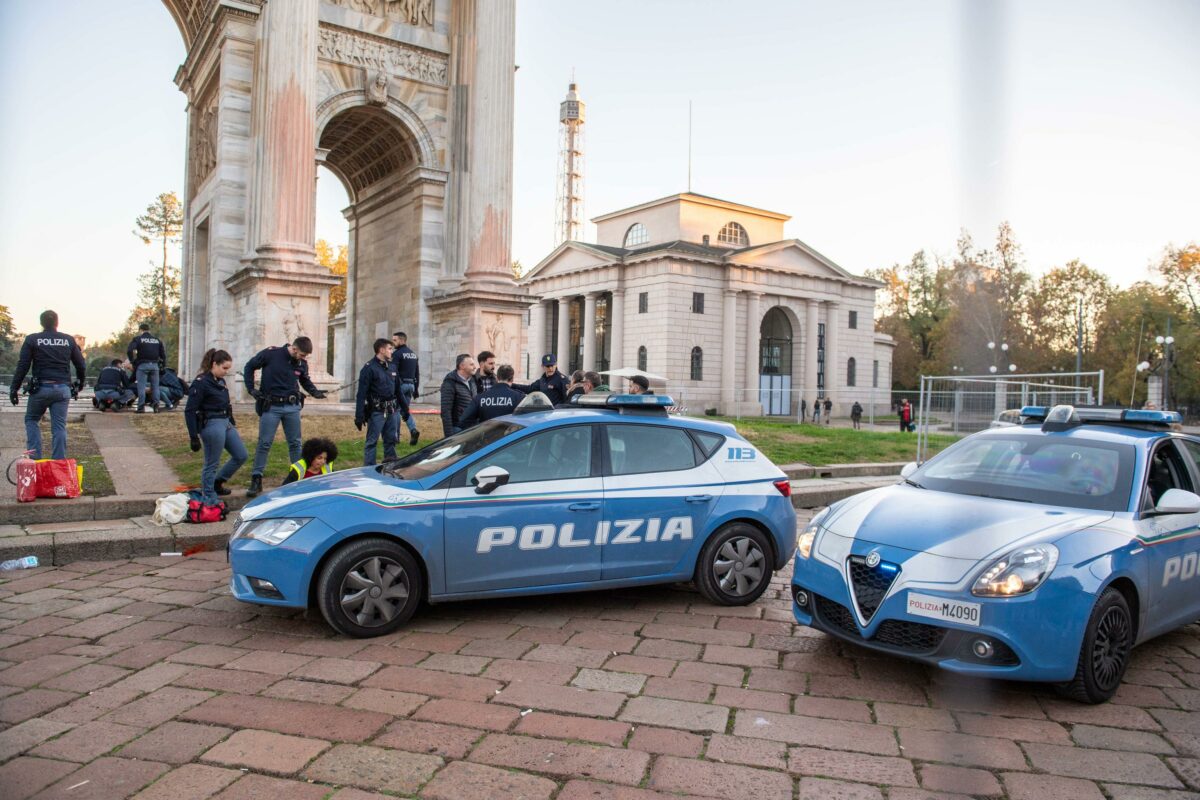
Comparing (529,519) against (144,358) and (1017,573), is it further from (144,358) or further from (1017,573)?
(144,358)

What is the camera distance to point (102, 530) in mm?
7531

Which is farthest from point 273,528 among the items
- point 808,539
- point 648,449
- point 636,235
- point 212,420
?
point 636,235

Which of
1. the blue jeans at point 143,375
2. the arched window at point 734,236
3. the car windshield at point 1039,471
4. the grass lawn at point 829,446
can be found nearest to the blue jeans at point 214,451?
the car windshield at point 1039,471

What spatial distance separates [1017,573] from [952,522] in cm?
63

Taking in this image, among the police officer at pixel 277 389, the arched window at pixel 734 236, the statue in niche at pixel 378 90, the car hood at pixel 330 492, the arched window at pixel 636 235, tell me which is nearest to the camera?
the car hood at pixel 330 492

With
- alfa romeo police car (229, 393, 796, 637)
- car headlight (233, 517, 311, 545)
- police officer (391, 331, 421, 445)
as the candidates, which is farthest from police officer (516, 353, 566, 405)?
car headlight (233, 517, 311, 545)

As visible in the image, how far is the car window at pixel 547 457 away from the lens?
580 cm

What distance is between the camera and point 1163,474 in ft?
17.7

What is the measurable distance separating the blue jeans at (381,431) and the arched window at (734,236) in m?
49.7

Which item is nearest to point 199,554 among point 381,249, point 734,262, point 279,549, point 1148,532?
point 279,549

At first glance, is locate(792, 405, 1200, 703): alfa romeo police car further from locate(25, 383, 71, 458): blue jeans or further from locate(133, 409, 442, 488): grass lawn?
locate(25, 383, 71, 458): blue jeans

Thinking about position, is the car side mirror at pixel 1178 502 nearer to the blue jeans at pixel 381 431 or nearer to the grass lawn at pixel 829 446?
the blue jeans at pixel 381 431

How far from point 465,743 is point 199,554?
195 inches

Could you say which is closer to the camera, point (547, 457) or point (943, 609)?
point (943, 609)
